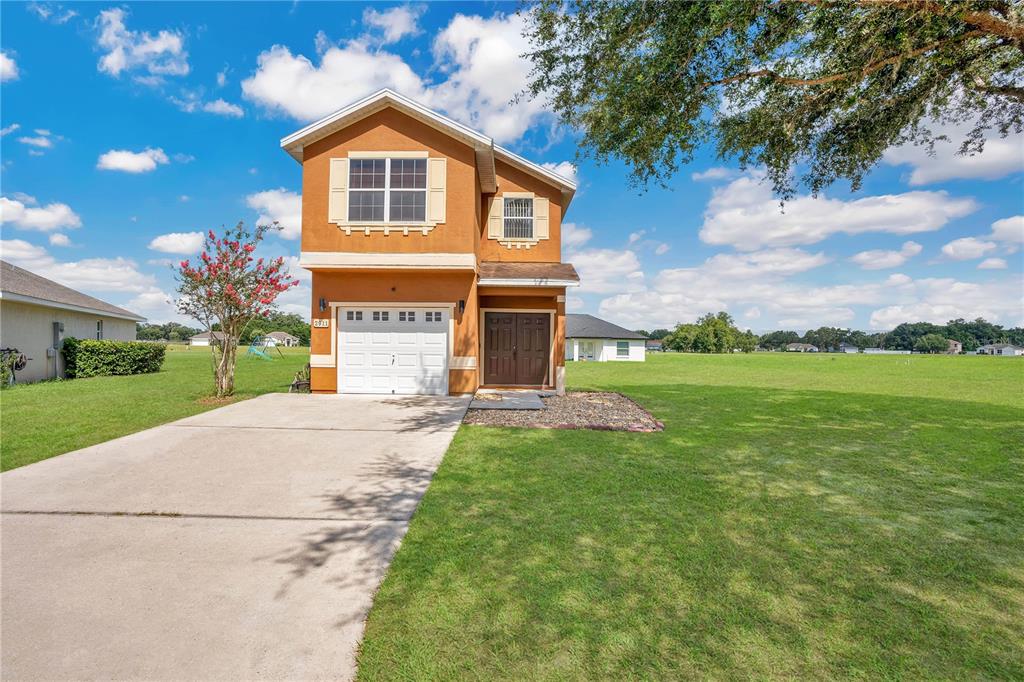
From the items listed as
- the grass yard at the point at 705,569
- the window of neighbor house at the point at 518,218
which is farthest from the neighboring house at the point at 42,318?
the grass yard at the point at 705,569

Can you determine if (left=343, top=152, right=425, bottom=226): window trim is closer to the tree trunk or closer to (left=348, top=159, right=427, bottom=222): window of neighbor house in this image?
(left=348, top=159, right=427, bottom=222): window of neighbor house

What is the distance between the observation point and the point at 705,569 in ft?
10.6

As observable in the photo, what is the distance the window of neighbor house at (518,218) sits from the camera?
13898 millimetres

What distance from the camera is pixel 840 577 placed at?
3.18 metres

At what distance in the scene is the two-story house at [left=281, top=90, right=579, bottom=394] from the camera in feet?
36.7

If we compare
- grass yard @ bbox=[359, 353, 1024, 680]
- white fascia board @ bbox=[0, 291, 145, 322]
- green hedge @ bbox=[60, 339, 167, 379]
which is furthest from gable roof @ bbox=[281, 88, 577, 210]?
green hedge @ bbox=[60, 339, 167, 379]

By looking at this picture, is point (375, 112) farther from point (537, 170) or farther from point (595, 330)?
point (595, 330)

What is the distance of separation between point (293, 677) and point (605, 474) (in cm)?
395

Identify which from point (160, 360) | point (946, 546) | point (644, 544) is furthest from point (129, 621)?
point (160, 360)

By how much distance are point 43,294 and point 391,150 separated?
15.3m

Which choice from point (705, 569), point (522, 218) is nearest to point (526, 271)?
point (522, 218)

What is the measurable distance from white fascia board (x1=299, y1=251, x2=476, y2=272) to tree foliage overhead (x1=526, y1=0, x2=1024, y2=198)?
403 centimetres

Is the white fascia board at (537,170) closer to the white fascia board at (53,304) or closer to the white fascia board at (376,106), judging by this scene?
the white fascia board at (376,106)

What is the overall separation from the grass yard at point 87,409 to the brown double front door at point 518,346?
6.85 meters
